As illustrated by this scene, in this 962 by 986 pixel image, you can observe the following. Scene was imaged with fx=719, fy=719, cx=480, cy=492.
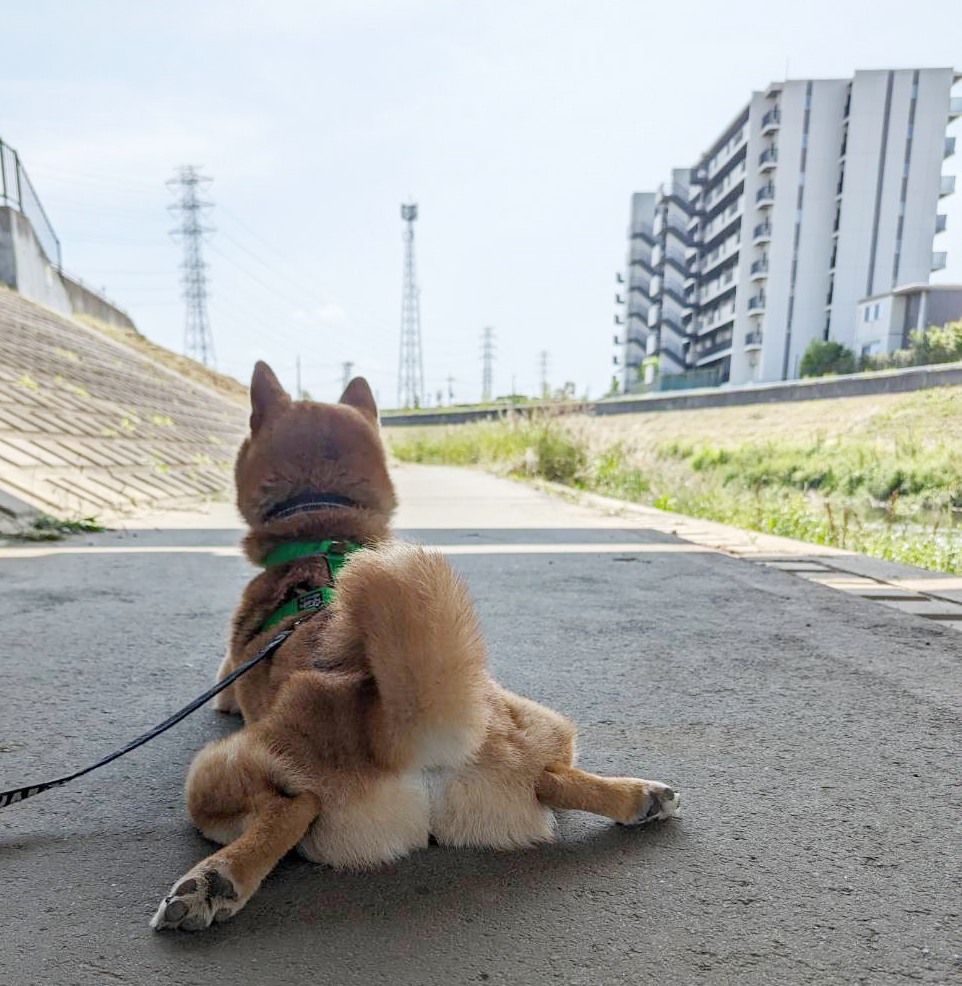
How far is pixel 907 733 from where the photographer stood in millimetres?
2012

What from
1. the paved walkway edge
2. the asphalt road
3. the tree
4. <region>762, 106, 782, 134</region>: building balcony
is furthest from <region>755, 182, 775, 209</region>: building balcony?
the asphalt road

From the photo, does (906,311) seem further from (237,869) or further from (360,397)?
(237,869)

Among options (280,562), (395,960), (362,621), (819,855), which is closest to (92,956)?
(395,960)

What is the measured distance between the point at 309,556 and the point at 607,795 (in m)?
0.95

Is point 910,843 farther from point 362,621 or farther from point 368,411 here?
point 368,411

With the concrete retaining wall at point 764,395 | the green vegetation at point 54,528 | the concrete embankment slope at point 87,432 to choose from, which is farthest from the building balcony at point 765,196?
the green vegetation at point 54,528

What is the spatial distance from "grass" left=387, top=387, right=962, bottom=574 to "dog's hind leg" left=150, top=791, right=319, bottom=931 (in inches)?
Answer: 200

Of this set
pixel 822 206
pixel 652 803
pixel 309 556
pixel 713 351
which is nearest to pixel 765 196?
pixel 822 206

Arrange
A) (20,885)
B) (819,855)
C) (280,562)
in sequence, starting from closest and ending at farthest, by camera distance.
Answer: (20,885) → (819,855) → (280,562)

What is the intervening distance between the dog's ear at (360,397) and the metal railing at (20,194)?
49.4 feet

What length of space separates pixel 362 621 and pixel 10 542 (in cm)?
449

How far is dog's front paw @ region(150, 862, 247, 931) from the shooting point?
46.9 inches

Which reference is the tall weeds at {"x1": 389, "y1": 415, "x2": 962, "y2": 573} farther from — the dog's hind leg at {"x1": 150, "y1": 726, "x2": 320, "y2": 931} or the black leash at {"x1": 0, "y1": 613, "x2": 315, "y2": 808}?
the dog's hind leg at {"x1": 150, "y1": 726, "x2": 320, "y2": 931}

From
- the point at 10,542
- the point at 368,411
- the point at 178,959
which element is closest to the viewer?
the point at 178,959
